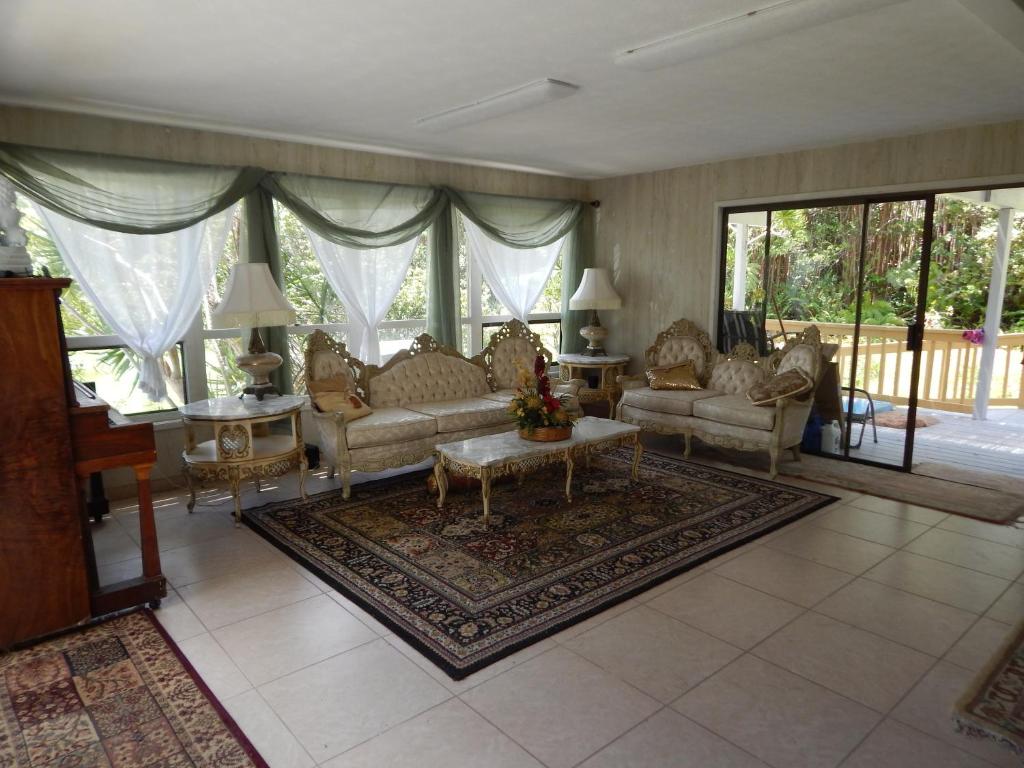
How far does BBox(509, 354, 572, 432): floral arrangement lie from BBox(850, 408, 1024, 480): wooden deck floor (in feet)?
9.51

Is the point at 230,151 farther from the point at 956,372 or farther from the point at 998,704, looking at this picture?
the point at 956,372

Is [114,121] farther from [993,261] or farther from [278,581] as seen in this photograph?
[993,261]

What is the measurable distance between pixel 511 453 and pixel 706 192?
12.0 ft

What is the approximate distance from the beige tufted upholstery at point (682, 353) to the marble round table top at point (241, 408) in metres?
3.49

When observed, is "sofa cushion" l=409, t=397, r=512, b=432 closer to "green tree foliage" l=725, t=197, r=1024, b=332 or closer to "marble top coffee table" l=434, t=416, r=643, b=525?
"marble top coffee table" l=434, t=416, r=643, b=525

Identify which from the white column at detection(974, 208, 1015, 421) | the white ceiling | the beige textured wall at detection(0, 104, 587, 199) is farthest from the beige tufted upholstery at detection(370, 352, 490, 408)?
the white column at detection(974, 208, 1015, 421)

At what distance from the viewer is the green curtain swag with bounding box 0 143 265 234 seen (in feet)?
13.1

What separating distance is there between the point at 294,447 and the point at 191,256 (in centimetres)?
163

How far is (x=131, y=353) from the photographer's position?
15.0 feet

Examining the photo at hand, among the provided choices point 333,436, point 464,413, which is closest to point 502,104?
point 464,413

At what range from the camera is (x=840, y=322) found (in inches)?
217

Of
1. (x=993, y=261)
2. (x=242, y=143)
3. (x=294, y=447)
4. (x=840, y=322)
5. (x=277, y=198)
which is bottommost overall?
(x=294, y=447)

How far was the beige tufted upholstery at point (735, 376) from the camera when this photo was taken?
571 cm

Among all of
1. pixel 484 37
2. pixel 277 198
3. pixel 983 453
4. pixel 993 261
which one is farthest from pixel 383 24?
pixel 993 261
